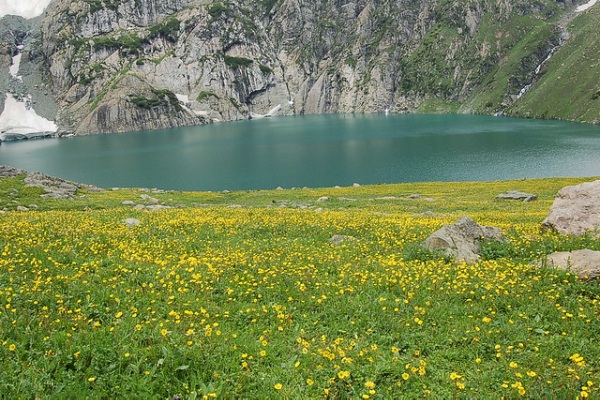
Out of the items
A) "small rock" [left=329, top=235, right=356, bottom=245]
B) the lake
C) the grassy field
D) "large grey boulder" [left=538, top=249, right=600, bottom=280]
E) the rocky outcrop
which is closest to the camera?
the grassy field

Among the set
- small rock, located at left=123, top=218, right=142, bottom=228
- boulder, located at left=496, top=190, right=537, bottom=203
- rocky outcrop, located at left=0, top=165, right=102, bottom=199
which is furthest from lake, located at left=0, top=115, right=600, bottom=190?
small rock, located at left=123, top=218, right=142, bottom=228

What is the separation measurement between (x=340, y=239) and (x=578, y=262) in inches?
346

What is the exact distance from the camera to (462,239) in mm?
→ 15484

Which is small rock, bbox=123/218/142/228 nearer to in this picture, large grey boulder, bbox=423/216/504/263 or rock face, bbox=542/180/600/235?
large grey boulder, bbox=423/216/504/263

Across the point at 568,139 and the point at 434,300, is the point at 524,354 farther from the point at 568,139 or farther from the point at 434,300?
the point at 568,139

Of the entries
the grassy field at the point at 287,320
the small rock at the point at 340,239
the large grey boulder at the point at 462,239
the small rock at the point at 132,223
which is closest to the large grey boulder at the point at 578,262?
the grassy field at the point at 287,320

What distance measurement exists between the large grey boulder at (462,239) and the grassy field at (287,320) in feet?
2.02

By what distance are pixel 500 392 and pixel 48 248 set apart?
584 inches

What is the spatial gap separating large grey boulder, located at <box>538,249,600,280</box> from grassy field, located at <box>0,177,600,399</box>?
1.48 feet

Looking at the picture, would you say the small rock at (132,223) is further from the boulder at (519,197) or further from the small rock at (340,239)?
the boulder at (519,197)

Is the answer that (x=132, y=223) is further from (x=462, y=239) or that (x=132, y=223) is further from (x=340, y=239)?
(x=462, y=239)

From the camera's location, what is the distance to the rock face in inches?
696

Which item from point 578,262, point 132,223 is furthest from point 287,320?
A: point 132,223

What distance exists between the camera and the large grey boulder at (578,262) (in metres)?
11.5
